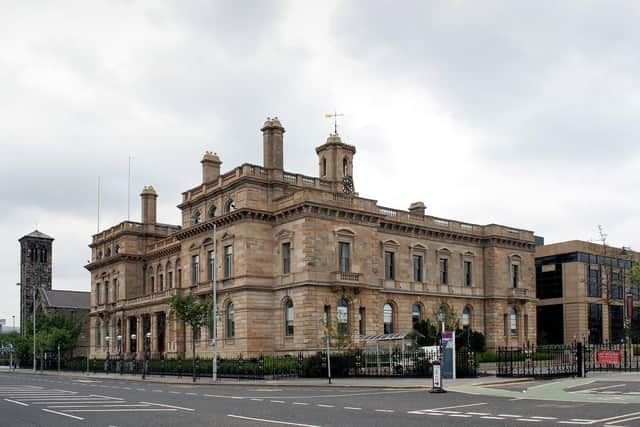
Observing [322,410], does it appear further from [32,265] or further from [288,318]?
[32,265]

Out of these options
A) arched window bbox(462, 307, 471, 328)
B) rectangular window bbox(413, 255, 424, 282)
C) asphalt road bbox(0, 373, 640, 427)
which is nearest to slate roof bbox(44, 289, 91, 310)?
rectangular window bbox(413, 255, 424, 282)

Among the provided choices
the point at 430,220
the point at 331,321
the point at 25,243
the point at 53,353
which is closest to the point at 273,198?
the point at 331,321

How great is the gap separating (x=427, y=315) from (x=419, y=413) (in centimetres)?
4532

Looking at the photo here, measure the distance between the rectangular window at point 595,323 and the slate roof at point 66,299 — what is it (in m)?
76.9

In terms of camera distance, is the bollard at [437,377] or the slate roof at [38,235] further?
the slate roof at [38,235]

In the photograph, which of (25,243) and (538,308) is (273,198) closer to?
(538,308)

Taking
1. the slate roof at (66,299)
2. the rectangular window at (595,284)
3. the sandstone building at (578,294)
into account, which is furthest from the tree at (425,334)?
the slate roof at (66,299)

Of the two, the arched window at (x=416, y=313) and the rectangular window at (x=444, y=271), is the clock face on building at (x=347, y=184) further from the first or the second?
the arched window at (x=416, y=313)

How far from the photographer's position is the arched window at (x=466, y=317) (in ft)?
226

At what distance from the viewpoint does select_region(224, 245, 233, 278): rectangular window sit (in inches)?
2293

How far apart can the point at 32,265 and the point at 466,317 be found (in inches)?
3164

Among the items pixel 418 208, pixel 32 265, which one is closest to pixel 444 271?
pixel 418 208

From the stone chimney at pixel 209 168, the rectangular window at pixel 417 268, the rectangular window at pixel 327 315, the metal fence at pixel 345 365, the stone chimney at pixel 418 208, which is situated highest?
the stone chimney at pixel 209 168

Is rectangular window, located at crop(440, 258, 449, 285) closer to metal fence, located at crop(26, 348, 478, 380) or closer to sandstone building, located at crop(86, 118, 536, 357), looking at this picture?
sandstone building, located at crop(86, 118, 536, 357)
